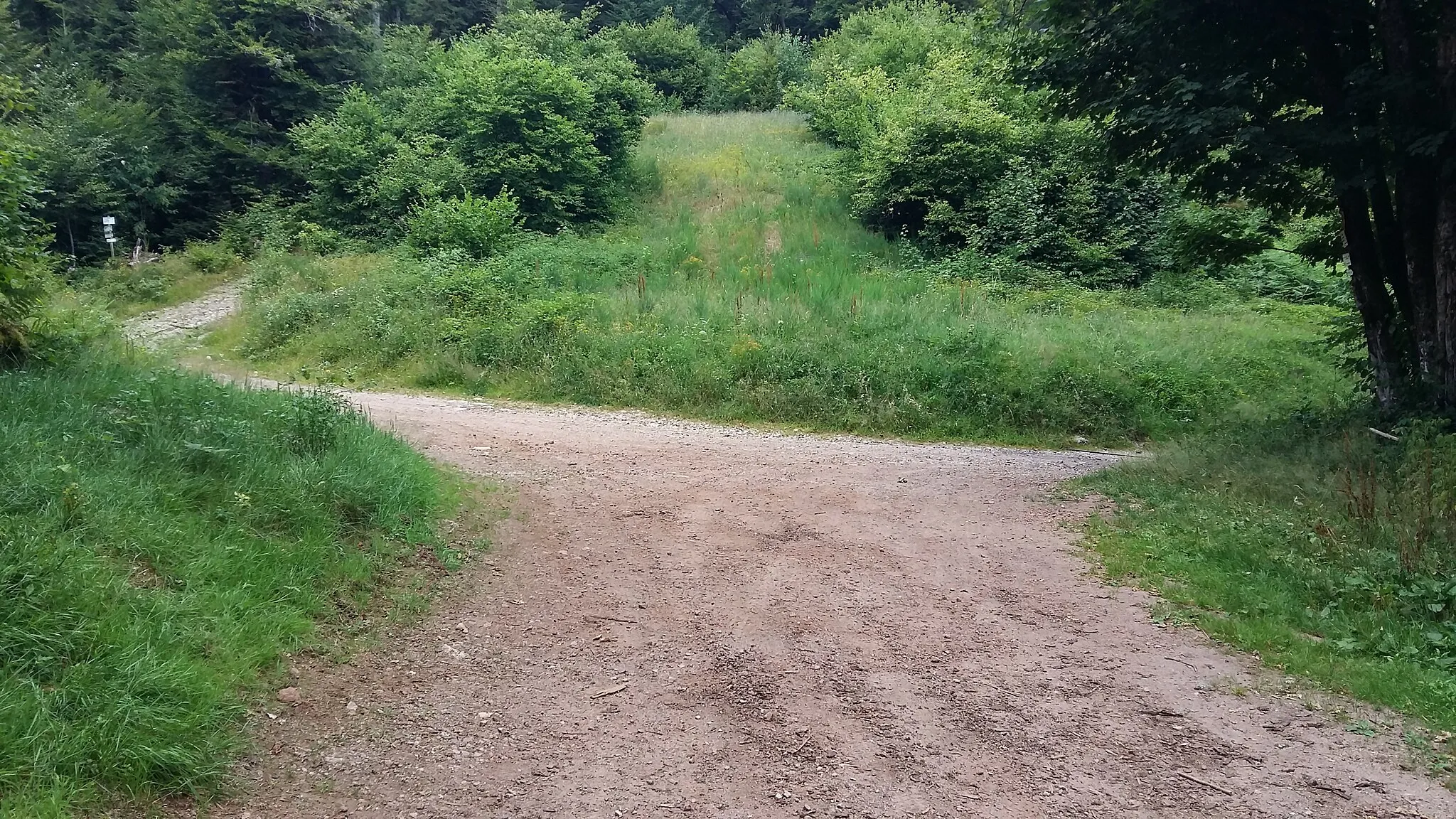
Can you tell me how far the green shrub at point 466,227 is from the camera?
1906cm

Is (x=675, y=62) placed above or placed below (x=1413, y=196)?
above

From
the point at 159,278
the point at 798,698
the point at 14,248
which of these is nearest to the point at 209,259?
the point at 159,278

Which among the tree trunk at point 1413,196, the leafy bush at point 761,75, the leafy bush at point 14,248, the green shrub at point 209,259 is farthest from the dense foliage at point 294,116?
the tree trunk at point 1413,196

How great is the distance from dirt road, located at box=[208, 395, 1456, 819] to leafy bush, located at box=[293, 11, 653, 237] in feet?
55.1

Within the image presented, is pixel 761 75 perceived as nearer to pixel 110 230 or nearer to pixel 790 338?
pixel 110 230

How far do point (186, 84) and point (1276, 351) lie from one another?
2917cm

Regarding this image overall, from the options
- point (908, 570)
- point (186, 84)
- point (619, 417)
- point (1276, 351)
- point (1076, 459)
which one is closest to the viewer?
point (908, 570)

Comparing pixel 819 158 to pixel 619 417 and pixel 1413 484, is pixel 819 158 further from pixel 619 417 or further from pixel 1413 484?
pixel 1413 484

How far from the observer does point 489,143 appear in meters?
23.0

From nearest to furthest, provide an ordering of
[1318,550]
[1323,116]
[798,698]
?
[798,698]
[1318,550]
[1323,116]

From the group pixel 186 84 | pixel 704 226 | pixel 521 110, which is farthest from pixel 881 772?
pixel 186 84

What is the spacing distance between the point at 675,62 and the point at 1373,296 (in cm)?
4047

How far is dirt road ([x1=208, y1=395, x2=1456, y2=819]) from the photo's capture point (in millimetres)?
3662

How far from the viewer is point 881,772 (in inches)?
151
